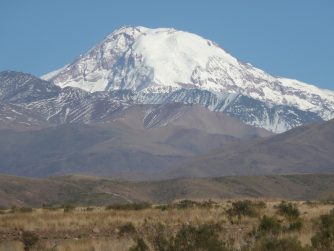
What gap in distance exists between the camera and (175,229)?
96.7ft

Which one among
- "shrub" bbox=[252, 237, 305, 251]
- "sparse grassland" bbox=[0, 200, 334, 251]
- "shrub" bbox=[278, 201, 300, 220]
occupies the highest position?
"shrub" bbox=[278, 201, 300, 220]

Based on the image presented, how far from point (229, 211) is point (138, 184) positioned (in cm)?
14838

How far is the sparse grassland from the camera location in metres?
22.6

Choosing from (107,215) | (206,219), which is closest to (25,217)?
(107,215)

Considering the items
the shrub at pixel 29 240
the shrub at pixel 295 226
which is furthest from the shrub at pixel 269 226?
the shrub at pixel 29 240

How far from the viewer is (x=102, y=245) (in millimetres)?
25391

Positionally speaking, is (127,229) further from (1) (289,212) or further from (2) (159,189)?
(2) (159,189)

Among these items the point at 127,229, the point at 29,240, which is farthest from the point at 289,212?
the point at 29,240

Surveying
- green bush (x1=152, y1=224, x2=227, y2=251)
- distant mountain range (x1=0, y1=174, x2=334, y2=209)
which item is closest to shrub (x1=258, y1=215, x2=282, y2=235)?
green bush (x1=152, y1=224, x2=227, y2=251)

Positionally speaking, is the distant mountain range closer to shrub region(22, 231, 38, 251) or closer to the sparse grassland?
the sparse grassland

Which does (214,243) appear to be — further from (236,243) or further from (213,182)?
(213,182)

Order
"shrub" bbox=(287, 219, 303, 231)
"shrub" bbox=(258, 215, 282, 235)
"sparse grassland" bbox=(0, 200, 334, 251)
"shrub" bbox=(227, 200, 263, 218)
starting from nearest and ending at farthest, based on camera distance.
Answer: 1. "sparse grassland" bbox=(0, 200, 334, 251)
2. "shrub" bbox=(258, 215, 282, 235)
3. "shrub" bbox=(287, 219, 303, 231)
4. "shrub" bbox=(227, 200, 263, 218)

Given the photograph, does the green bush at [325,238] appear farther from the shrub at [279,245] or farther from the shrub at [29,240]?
the shrub at [29,240]

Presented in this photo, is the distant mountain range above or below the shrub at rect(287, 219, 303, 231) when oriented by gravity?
above
